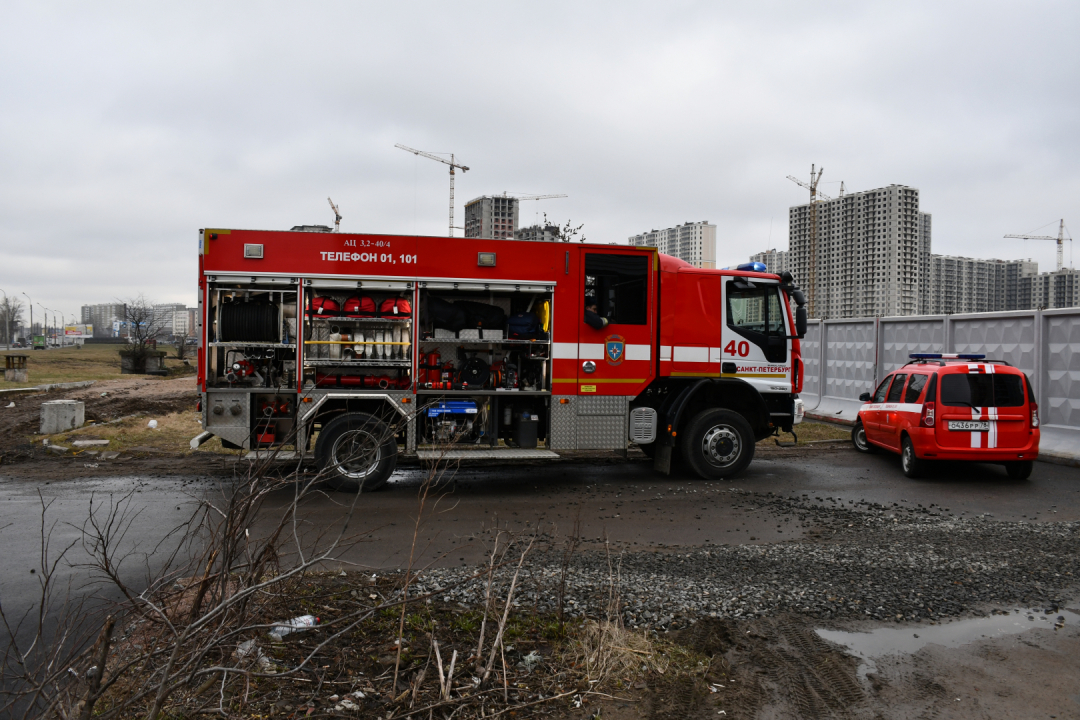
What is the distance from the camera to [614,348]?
31.0ft

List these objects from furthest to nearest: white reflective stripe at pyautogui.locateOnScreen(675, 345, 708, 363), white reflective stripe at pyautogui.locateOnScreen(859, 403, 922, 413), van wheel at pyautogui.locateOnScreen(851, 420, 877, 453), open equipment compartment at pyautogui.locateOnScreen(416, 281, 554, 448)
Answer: van wheel at pyautogui.locateOnScreen(851, 420, 877, 453) → white reflective stripe at pyautogui.locateOnScreen(859, 403, 922, 413) → white reflective stripe at pyautogui.locateOnScreen(675, 345, 708, 363) → open equipment compartment at pyautogui.locateOnScreen(416, 281, 554, 448)

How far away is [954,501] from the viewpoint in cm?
858

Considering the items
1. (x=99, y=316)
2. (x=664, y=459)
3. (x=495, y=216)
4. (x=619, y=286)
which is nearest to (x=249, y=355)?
(x=619, y=286)

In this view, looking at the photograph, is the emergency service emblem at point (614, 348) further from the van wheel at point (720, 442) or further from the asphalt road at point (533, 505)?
the asphalt road at point (533, 505)

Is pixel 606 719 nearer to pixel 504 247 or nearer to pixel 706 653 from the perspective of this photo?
pixel 706 653

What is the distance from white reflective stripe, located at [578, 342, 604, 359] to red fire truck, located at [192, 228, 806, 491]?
0.03 meters

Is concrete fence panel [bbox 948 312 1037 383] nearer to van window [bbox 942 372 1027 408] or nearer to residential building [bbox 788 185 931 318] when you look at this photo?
van window [bbox 942 372 1027 408]

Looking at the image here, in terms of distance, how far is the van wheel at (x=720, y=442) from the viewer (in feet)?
32.1

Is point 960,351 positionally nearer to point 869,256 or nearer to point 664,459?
point 664,459

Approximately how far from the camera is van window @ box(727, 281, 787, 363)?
10.1 m

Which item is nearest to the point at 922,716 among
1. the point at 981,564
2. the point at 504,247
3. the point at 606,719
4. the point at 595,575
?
the point at 606,719

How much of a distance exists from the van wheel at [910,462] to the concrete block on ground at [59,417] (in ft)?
46.4

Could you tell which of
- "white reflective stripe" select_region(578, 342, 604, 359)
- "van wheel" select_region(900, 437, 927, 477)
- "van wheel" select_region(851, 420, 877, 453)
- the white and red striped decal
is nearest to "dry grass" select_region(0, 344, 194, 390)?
"white reflective stripe" select_region(578, 342, 604, 359)

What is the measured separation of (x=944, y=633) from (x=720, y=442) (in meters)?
5.40
